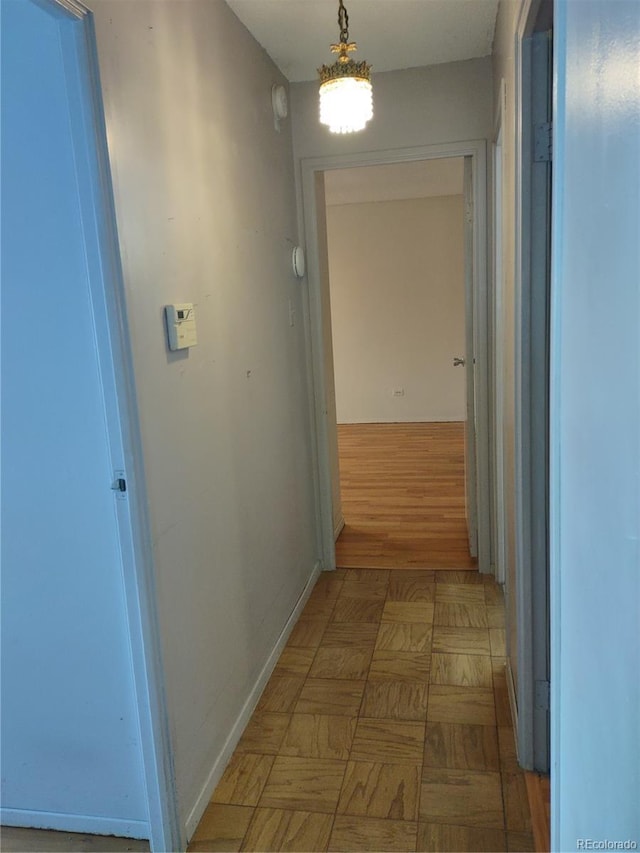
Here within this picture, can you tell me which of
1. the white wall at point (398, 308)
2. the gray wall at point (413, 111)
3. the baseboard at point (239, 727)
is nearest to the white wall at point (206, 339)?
the baseboard at point (239, 727)

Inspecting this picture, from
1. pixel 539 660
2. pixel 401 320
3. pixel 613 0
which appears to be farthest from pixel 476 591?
pixel 401 320

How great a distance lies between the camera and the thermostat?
169 centimetres

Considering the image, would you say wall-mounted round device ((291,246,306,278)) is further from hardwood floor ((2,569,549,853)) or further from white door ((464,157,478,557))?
hardwood floor ((2,569,549,853))

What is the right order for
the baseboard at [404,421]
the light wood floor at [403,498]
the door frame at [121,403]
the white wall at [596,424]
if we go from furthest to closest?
the baseboard at [404,421], the light wood floor at [403,498], the door frame at [121,403], the white wall at [596,424]

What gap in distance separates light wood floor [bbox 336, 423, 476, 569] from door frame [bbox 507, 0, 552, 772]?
148 centimetres

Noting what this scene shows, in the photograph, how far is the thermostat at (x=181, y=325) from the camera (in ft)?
5.56

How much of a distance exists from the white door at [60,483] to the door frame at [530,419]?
1.04 metres

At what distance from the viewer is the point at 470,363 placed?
10.9ft

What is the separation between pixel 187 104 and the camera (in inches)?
73.3

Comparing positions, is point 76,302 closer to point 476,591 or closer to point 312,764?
point 312,764

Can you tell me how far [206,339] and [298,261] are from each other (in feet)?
4.01

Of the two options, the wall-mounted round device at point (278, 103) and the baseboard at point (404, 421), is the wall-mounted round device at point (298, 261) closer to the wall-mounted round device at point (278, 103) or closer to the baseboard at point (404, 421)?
the wall-mounted round device at point (278, 103)

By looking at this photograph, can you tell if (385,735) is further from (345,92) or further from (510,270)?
(345,92)

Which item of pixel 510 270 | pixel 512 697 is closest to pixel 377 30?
pixel 510 270
